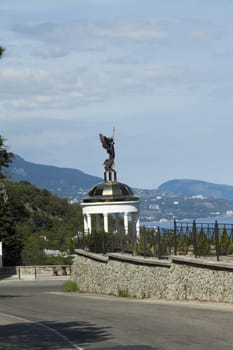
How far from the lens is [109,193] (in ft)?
139

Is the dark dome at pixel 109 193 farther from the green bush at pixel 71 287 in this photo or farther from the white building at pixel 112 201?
the green bush at pixel 71 287

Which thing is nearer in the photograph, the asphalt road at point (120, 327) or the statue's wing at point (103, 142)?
the asphalt road at point (120, 327)

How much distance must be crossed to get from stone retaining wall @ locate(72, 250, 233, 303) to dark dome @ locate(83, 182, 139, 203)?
108 inches

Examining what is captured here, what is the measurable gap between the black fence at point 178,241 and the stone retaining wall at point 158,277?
52 centimetres

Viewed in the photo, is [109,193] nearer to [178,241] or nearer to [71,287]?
[71,287]

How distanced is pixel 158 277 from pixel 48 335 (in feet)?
38.9

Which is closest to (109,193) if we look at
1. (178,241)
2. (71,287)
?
(71,287)

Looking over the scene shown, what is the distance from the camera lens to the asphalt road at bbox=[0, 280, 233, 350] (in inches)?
624

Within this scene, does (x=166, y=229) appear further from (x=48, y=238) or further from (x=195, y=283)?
(x=48, y=238)

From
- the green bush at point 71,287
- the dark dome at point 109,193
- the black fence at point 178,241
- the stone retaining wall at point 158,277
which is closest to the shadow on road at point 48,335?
the stone retaining wall at point 158,277

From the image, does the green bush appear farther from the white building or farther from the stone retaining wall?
the white building

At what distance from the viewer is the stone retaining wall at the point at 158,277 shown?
24.5 m

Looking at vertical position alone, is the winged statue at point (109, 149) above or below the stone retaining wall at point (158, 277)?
above

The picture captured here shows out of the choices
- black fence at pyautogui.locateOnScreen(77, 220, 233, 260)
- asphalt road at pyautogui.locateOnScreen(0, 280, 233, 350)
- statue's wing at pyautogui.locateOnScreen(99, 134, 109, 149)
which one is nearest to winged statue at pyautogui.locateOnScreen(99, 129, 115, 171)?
statue's wing at pyautogui.locateOnScreen(99, 134, 109, 149)
